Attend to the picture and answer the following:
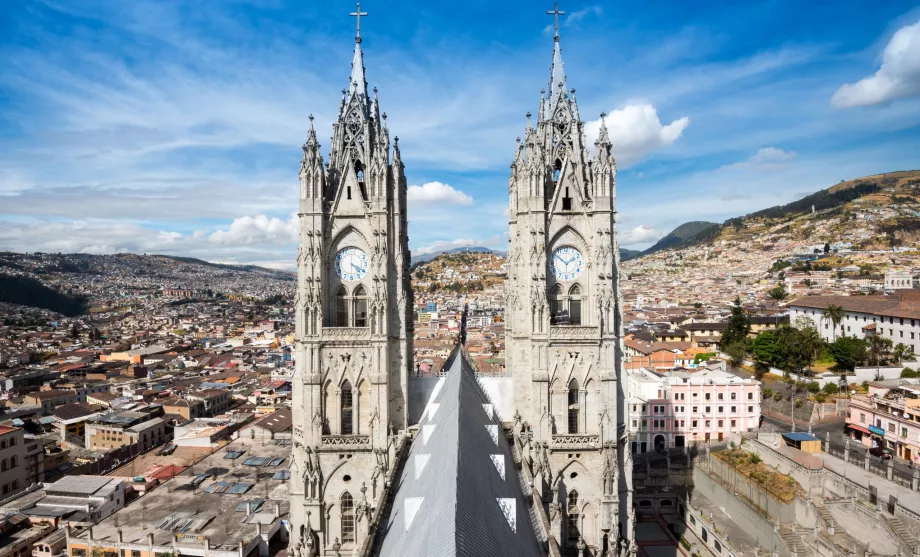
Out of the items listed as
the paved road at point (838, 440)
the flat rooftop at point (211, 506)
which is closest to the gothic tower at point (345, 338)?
the flat rooftop at point (211, 506)

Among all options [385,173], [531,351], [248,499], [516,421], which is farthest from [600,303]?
[248,499]

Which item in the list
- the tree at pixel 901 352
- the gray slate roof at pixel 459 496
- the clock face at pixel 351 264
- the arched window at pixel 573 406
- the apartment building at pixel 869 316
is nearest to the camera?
the gray slate roof at pixel 459 496

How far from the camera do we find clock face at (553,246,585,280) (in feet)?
89.1

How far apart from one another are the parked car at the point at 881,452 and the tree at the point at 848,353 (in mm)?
19471

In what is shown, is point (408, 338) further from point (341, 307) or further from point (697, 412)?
point (697, 412)

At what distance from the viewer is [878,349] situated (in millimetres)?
72000

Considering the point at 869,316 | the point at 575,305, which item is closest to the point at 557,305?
the point at 575,305

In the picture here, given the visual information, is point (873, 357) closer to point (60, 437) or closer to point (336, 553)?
point (336, 553)

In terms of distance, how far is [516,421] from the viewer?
26297 mm

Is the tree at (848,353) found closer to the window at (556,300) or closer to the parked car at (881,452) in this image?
the parked car at (881,452)

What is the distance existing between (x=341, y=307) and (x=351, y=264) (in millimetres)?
2256

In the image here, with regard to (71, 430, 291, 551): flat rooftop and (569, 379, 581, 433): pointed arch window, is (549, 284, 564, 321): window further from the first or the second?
(71, 430, 291, 551): flat rooftop

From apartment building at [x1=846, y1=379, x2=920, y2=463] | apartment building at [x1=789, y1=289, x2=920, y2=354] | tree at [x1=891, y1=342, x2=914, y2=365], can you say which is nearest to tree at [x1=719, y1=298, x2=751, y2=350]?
apartment building at [x1=789, y1=289, x2=920, y2=354]

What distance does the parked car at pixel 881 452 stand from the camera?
167ft
